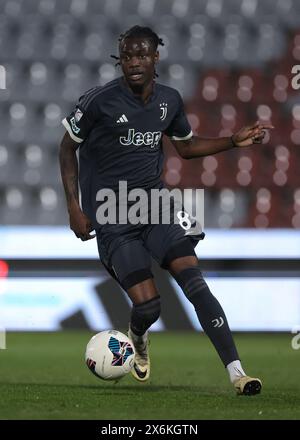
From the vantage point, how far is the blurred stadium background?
10.4 m

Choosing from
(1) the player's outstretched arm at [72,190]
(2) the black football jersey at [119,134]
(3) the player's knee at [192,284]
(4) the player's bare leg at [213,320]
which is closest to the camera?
(4) the player's bare leg at [213,320]

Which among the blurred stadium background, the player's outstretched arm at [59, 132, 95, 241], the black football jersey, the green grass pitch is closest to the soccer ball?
the green grass pitch

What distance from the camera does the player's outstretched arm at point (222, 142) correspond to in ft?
19.0

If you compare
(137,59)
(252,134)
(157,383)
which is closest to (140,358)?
(157,383)

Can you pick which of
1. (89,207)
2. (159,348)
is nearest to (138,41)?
(89,207)

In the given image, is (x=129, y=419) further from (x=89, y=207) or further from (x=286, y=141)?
(x=286, y=141)

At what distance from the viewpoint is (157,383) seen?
6441 millimetres

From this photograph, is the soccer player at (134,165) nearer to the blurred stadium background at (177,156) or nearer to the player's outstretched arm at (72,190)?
the player's outstretched arm at (72,190)

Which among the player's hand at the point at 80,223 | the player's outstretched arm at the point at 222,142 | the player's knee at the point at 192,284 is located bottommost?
the player's knee at the point at 192,284

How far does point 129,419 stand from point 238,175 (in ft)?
27.2

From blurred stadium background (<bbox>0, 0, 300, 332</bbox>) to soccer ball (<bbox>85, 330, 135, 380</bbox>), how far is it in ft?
14.4

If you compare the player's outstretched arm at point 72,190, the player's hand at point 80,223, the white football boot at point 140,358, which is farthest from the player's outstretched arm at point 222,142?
the white football boot at point 140,358

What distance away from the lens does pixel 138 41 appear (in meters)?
5.69

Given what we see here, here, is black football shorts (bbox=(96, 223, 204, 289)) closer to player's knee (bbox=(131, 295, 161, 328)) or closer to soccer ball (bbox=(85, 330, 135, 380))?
player's knee (bbox=(131, 295, 161, 328))
